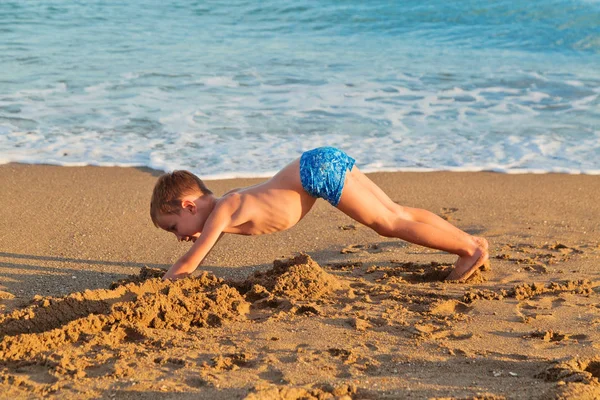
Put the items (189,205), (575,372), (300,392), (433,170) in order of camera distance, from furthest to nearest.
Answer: (433,170)
(189,205)
(575,372)
(300,392)

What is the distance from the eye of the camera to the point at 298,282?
390cm

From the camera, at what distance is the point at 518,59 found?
441 inches

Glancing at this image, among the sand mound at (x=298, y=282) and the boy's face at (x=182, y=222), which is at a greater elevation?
the boy's face at (x=182, y=222)

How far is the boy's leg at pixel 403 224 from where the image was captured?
162 inches

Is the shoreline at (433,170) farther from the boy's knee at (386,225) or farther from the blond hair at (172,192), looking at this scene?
the blond hair at (172,192)

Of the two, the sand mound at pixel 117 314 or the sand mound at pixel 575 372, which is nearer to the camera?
the sand mound at pixel 575 372

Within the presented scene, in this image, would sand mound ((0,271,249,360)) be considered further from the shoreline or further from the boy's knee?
the shoreline

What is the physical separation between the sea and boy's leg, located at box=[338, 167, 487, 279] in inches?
85.6

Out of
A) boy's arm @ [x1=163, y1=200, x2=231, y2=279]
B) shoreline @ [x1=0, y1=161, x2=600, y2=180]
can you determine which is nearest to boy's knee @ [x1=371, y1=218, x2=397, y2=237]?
boy's arm @ [x1=163, y1=200, x2=231, y2=279]

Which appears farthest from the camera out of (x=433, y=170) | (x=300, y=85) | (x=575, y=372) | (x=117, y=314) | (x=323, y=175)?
(x=300, y=85)

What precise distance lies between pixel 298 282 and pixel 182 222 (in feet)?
2.22

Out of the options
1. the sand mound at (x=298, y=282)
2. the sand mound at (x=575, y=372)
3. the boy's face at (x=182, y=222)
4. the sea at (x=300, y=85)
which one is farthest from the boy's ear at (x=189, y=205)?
the sea at (x=300, y=85)

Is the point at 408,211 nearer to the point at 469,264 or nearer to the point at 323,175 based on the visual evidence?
the point at 469,264

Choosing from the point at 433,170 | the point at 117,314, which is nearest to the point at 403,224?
the point at 117,314
